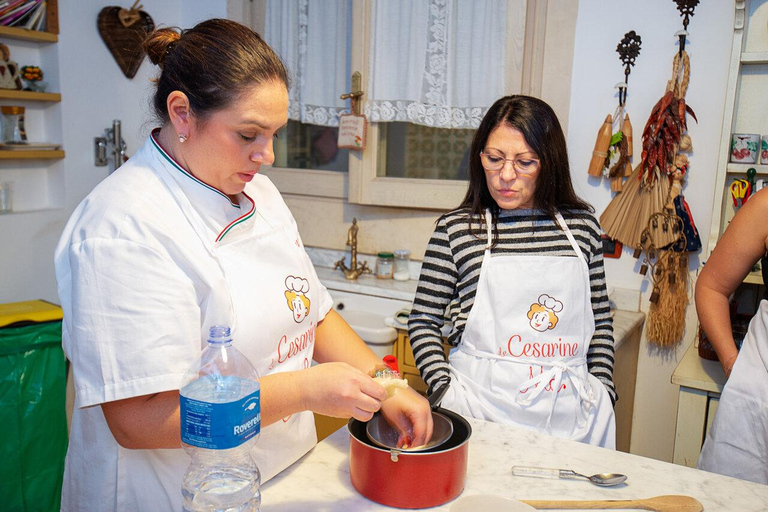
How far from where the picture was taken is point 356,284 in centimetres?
287

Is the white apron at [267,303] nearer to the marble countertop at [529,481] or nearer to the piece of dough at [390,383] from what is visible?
the marble countertop at [529,481]

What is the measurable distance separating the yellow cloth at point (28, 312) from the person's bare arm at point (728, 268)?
223 centimetres

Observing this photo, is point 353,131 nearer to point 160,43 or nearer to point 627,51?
point 627,51

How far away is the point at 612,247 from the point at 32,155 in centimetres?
237

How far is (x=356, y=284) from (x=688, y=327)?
133 centimetres

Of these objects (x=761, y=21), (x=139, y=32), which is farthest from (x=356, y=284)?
(x=761, y=21)

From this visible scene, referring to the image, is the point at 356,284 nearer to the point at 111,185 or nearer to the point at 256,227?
the point at 256,227

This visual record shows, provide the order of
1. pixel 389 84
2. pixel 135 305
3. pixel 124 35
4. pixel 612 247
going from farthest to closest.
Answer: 1. pixel 124 35
2. pixel 389 84
3. pixel 612 247
4. pixel 135 305

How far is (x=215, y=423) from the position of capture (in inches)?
30.7

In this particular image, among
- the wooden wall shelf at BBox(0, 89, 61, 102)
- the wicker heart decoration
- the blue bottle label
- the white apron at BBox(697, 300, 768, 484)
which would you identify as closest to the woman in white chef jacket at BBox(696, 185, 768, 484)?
the white apron at BBox(697, 300, 768, 484)

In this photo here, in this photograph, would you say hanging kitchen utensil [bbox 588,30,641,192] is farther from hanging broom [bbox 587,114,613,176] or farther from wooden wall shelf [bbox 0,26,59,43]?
wooden wall shelf [bbox 0,26,59,43]

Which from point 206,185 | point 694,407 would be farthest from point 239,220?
point 694,407

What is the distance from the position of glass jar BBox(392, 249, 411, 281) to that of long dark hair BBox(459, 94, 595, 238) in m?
1.05

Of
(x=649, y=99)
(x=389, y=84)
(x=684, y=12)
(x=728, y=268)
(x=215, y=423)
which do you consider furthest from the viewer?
(x=389, y=84)
